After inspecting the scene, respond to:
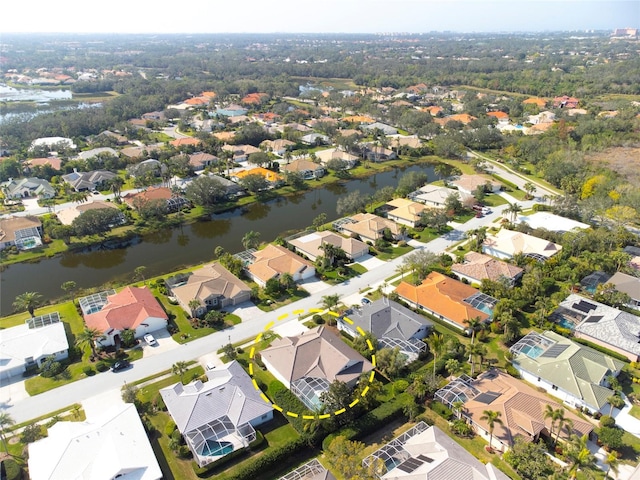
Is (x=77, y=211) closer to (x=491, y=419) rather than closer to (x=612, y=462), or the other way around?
(x=491, y=419)

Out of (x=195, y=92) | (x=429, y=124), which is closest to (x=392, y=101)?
(x=429, y=124)

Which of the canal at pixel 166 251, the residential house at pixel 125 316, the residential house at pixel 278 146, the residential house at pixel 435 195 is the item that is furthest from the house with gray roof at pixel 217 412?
the residential house at pixel 278 146

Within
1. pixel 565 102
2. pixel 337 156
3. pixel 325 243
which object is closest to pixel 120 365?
Answer: pixel 325 243

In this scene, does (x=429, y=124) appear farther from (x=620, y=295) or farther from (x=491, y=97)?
(x=620, y=295)

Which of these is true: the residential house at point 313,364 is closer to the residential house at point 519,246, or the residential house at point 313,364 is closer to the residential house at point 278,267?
the residential house at point 278,267

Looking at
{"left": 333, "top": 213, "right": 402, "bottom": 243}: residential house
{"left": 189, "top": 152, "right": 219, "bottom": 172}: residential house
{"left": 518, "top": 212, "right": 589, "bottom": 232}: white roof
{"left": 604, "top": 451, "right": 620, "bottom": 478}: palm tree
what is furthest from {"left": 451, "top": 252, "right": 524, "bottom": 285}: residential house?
{"left": 189, "top": 152, "right": 219, "bottom": 172}: residential house

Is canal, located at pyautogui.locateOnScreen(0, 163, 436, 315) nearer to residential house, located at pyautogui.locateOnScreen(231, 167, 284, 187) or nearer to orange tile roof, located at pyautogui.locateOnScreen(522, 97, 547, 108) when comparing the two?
residential house, located at pyautogui.locateOnScreen(231, 167, 284, 187)

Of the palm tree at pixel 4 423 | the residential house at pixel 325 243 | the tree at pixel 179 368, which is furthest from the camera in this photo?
the residential house at pixel 325 243
